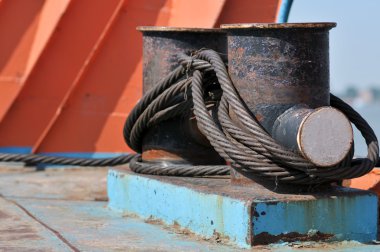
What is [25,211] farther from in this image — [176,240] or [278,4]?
[278,4]

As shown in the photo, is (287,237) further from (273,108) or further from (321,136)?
(273,108)

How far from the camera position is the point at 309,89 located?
9.93 feet

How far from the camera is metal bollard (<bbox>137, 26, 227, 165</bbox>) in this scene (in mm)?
3809

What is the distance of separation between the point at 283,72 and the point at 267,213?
0.54 m

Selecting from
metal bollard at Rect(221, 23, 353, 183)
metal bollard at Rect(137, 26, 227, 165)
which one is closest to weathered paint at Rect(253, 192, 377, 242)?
metal bollard at Rect(221, 23, 353, 183)

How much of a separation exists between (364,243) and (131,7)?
126 inches

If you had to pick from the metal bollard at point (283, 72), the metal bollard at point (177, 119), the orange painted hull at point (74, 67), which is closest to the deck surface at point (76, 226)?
the metal bollard at point (177, 119)

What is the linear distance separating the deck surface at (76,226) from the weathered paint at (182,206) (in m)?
0.05

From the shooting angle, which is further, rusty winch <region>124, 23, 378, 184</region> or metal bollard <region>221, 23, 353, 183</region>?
metal bollard <region>221, 23, 353, 183</region>

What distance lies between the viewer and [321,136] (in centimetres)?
282

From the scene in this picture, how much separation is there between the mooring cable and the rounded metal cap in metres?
0.04

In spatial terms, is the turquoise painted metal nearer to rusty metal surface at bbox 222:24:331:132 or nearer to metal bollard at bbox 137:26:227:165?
rusty metal surface at bbox 222:24:331:132

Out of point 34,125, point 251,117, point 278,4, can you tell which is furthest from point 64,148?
point 251,117

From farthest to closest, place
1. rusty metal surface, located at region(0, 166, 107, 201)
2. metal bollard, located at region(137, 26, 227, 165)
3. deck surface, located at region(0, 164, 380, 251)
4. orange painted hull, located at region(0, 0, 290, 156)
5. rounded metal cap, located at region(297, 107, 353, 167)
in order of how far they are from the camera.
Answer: orange painted hull, located at region(0, 0, 290, 156) < rusty metal surface, located at region(0, 166, 107, 201) < metal bollard, located at region(137, 26, 227, 165) < deck surface, located at region(0, 164, 380, 251) < rounded metal cap, located at region(297, 107, 353, 167)
